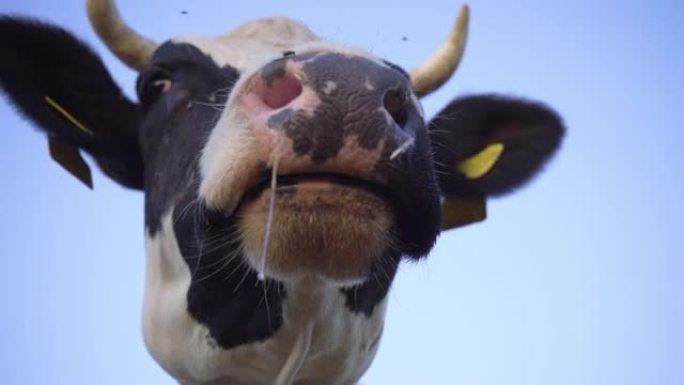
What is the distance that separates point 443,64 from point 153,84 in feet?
5.28

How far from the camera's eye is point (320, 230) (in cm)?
229

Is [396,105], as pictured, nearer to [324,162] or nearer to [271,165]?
[324,162]

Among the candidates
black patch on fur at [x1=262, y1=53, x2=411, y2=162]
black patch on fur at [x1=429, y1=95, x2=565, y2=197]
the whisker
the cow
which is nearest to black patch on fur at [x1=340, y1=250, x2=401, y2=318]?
the cow

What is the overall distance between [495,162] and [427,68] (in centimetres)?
61

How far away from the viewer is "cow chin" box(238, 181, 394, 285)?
2291mm

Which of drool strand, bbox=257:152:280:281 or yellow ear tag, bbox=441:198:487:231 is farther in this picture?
yellow ear tag, bbox=441:198:487:231

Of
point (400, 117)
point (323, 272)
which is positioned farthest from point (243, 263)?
point (400, 117)

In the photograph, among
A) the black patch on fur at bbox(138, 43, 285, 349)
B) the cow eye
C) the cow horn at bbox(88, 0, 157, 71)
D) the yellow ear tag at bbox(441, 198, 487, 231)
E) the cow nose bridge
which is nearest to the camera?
the cow nose bridge

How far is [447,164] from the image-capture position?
4.30 metres

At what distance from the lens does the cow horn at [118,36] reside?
13.6 feet

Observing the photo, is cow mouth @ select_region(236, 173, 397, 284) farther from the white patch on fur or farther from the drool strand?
the white patch on fur

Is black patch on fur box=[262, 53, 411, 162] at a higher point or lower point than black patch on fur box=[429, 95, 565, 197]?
higher

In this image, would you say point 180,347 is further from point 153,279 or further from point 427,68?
point 427,68

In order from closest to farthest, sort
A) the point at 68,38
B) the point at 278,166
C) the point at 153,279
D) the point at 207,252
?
1. the point at 278,166
2. the point at 207,252
3. the point at 153,279
4. the point at 68,38
